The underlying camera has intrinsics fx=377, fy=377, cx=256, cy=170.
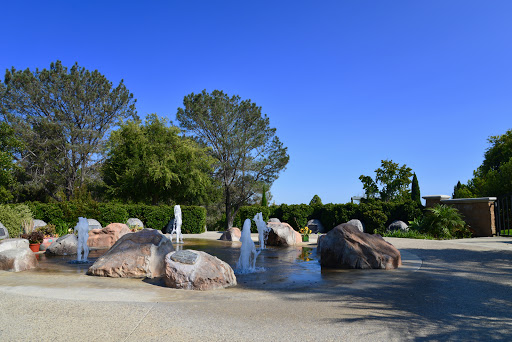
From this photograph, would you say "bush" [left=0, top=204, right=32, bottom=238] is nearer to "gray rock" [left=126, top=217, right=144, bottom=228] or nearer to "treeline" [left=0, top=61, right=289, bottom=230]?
"gray rock" [left=126, top=217, right=144, bottom=228]

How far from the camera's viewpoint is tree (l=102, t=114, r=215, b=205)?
95.4ft

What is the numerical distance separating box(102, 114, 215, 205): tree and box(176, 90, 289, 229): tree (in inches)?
184

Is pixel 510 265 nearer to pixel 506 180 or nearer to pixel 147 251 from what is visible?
pixel 147 251

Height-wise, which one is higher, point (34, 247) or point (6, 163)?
point (6, 163)

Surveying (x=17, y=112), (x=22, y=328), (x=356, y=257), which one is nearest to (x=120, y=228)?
(x=356, y=257)

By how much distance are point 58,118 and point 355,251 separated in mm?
30577

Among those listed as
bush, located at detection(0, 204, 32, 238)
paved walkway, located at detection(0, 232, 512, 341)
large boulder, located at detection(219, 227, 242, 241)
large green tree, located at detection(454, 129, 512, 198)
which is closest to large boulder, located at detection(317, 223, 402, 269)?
paved walkway, located at detection(0, 232, 512, 341)

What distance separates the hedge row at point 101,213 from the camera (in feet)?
65.8

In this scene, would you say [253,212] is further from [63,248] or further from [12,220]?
[63,248]

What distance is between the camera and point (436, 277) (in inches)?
296

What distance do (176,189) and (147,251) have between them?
23.3m

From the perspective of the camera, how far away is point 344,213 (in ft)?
74.9

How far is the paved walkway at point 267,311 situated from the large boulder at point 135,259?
42cm

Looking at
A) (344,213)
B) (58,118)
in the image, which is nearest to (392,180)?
(344,213)
